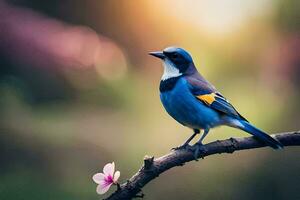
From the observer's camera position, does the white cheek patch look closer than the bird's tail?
No

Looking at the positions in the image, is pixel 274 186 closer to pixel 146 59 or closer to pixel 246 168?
pixel 246 168

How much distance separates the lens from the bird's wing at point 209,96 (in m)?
0.96

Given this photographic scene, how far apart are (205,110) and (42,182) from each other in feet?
1.52

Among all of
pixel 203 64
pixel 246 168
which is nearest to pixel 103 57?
pixel 203 64

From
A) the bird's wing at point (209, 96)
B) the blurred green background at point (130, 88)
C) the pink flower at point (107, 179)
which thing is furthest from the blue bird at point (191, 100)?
the blurred green background at point (130, 88)

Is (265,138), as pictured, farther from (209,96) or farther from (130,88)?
(130,88)

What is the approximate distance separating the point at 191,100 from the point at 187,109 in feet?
0.06

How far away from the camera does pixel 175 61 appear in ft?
3.09

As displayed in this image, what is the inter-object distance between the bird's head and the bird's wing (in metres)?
0.02

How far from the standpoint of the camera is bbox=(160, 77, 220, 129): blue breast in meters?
0.95

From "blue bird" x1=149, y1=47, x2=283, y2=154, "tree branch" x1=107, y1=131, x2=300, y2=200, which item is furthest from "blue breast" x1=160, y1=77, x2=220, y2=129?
"tree branch" x1=107, y1=131, x2=300, y2=200

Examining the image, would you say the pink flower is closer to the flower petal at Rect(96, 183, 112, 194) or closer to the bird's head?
the flower petal at Rect(96, 183, 112, 194)

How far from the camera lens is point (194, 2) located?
4.36ft

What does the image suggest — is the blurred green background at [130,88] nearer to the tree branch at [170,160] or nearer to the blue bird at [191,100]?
the blue bird at [191,100]
